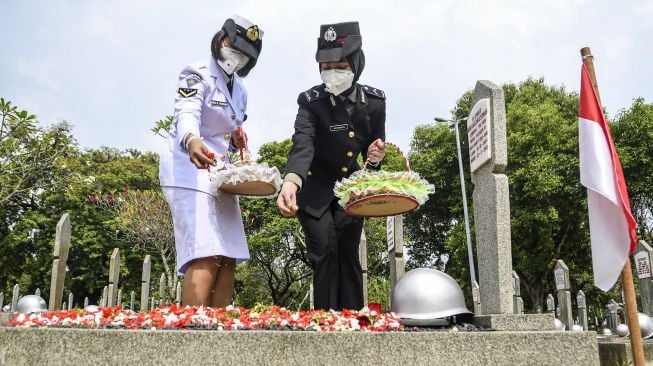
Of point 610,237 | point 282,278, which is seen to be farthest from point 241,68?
point 282,278

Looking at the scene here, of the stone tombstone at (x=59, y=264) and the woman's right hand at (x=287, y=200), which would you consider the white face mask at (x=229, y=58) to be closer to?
the woman's right hand at (x=287, y=200)

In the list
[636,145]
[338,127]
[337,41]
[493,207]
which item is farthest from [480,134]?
[636,145]

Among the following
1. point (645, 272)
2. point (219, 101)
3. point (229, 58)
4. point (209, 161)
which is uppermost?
point (229, 58)

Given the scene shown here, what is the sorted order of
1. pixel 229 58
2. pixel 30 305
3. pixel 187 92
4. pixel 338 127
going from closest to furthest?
pixel 187 92 < pixel 229 58 < pixel 338 127 < pixel 30 305

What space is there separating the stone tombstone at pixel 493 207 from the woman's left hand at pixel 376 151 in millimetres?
813

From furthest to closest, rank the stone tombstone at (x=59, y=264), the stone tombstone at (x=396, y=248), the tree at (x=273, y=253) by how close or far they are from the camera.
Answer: the tree at (x=273, y=253) < the stone tombstone at (x=59, y=264) < the stone tombstone at (x=396, y=248)

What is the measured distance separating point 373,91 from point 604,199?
7.23 ft

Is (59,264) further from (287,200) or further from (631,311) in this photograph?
(631,311)

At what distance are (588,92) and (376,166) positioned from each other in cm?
189

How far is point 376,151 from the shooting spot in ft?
16.4

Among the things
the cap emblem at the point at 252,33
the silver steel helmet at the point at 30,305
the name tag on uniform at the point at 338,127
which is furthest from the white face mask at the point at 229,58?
the silver steel helmet at the point at 30,305

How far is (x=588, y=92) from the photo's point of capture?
4211 mm

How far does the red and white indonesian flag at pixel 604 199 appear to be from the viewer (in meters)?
3.87

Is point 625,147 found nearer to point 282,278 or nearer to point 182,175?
point 282,278
